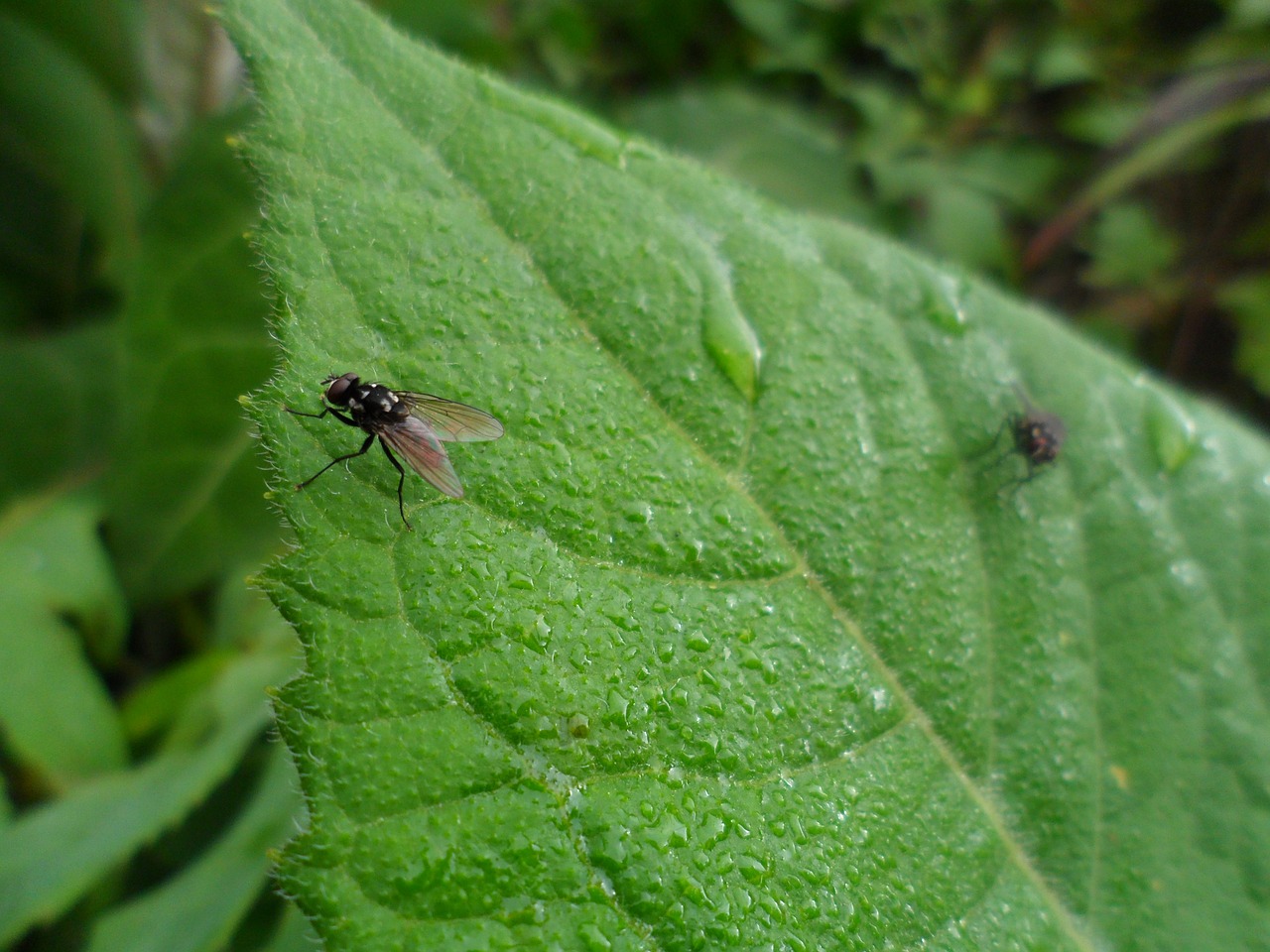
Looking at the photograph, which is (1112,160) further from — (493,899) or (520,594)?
(493,899)

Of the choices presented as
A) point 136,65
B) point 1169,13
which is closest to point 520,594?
point 136,65

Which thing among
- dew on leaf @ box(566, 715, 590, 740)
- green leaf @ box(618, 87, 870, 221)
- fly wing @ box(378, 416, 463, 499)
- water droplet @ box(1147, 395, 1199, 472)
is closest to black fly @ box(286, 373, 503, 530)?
fly wing @ box(378, 416, 463, 499)

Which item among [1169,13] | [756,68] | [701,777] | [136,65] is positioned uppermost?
[1169,13]

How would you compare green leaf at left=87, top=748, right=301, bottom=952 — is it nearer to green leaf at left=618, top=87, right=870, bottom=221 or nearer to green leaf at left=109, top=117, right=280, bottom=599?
green leaf at left=109, top=117, right=280, bottom=599

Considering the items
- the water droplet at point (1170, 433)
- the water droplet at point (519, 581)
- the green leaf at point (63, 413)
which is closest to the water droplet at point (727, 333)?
the water droplet at point (519, 581)

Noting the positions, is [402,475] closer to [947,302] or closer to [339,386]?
[339,386]

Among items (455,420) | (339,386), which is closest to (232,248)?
(339,386)
